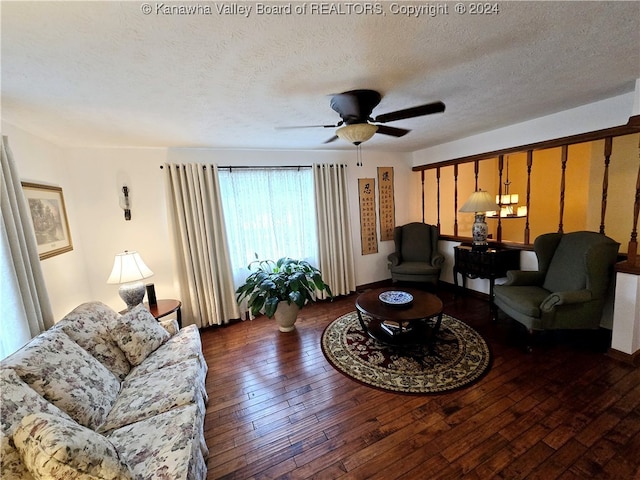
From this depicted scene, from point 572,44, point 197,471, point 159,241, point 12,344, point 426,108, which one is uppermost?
point 572,44

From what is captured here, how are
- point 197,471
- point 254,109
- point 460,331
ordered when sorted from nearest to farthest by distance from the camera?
1. point 197,471
2. point 254,109
3. point 460,331

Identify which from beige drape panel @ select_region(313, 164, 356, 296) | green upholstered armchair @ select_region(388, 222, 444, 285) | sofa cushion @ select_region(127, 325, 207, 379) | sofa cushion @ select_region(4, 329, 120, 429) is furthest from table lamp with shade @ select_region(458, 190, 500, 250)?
sofa cushion @ select_region(4, 329, 120, 429)

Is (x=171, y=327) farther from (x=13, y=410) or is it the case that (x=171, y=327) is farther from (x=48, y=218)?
(x=48, y=218)

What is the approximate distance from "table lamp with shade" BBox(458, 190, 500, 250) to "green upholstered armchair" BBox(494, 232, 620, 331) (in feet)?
2.01

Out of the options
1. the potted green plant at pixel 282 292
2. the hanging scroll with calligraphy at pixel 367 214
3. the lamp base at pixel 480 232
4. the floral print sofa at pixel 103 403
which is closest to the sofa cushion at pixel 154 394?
the floral print sofa at pixel 103 403

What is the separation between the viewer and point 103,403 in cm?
160

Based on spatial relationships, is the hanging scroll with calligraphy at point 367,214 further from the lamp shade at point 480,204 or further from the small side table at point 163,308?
the small side table at point 163,308

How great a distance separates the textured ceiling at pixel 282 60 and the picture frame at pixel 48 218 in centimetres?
52

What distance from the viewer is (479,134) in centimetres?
370

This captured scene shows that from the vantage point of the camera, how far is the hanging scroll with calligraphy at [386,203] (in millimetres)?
4641

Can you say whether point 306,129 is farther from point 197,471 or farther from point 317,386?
point 197,471

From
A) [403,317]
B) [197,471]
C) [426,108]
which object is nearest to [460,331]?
[403,317]

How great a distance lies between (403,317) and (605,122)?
2.69 m

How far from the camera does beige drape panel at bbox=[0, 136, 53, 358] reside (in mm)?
1661
